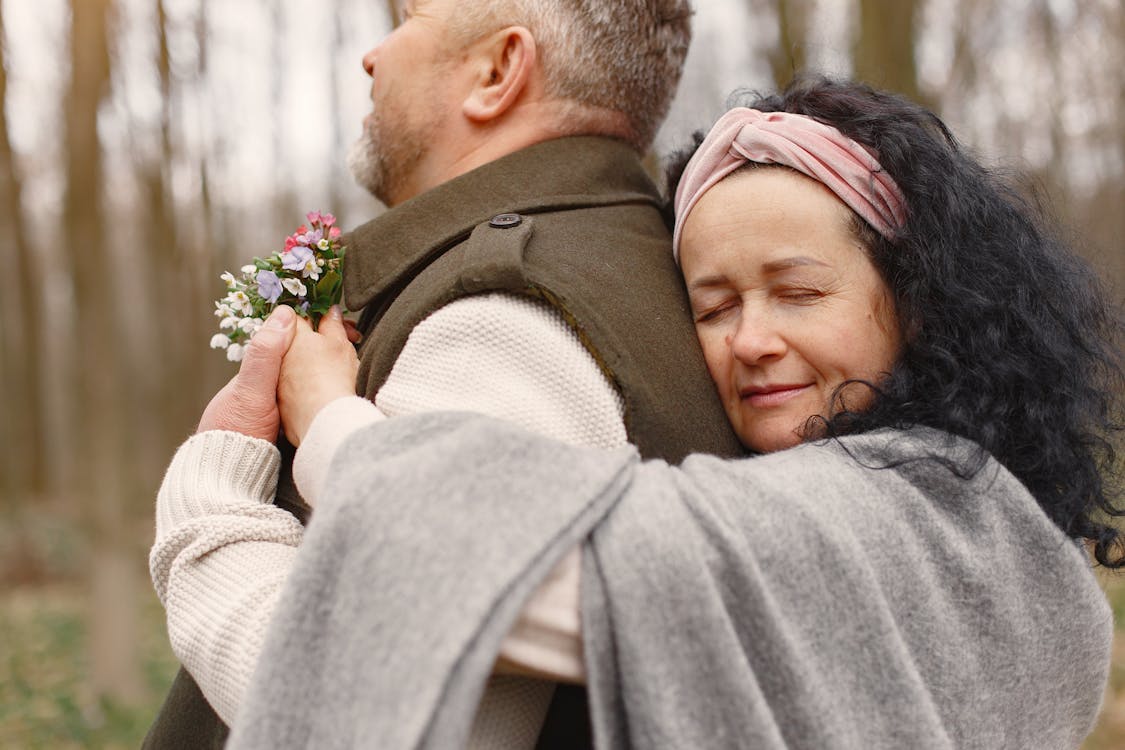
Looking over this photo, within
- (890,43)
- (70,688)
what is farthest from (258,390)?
(70,688)

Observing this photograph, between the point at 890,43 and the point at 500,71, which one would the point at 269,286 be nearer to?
the point at 500,71

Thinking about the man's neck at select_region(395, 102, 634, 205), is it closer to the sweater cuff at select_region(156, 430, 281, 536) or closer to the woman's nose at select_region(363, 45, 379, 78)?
the woman's nose at select_region(363, 45, 379, 78)

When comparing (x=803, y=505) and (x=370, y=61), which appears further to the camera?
(x=370, y=61)

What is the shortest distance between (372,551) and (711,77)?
10402 millimetres

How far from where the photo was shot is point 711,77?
10875 millimetres

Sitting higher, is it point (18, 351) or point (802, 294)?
point (802, 294)

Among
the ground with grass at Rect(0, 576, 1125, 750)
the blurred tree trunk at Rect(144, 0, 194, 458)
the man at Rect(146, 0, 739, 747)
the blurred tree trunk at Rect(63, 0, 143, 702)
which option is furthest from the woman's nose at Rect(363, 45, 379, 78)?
the blurred tree trunk at Rect(144, 0, 194, 458)

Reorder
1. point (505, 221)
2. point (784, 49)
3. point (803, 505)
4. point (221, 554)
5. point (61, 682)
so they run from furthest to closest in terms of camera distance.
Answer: point (61, 682), point (784, 49), point (505, 221), point (221, 554), point (803, 505)

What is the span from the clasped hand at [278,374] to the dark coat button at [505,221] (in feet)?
1.15

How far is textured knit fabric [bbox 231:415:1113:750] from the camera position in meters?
1.17

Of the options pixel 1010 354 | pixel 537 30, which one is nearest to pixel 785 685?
pixel 1010 354

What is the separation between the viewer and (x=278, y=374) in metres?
1.82

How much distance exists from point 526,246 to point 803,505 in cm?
64

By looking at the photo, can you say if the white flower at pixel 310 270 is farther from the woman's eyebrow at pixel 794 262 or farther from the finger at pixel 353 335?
the woman's eyebrow at pixel 794 262
